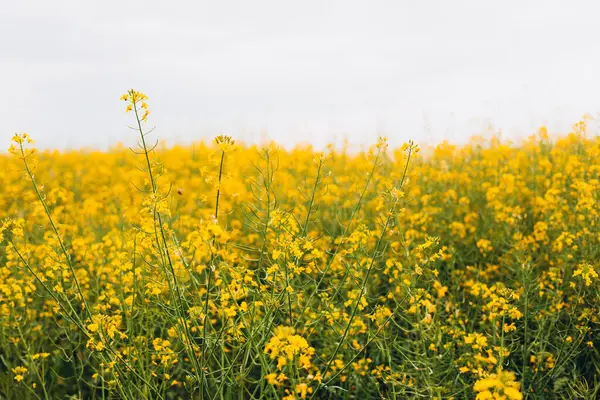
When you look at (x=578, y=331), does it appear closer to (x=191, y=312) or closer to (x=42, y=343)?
(x=191, y=312)

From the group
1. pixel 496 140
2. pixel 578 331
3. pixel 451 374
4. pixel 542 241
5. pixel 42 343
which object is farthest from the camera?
pixel 496 140

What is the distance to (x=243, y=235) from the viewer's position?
6.64m

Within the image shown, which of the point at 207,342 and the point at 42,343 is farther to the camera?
the point at 42,343

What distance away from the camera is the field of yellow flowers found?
326 centimetres

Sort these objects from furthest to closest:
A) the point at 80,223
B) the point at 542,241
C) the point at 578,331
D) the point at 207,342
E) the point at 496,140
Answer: the point at 496,140
the point at 80,223
the point at 542,241
the point at 578,331
the point at 207,342

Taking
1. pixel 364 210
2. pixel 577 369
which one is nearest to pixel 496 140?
pixel 364 210

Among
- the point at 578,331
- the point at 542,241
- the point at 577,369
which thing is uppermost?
the point at 542,241

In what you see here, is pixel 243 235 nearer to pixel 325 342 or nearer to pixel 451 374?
pixel 325 342

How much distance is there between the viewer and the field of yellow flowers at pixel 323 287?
128 inches

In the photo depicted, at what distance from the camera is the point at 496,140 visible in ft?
26.7

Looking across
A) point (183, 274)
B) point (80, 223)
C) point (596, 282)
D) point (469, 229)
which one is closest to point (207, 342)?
point (183, 274)

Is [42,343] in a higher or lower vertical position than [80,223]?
lower

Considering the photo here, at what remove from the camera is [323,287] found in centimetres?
517

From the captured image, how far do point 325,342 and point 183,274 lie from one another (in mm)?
1011
